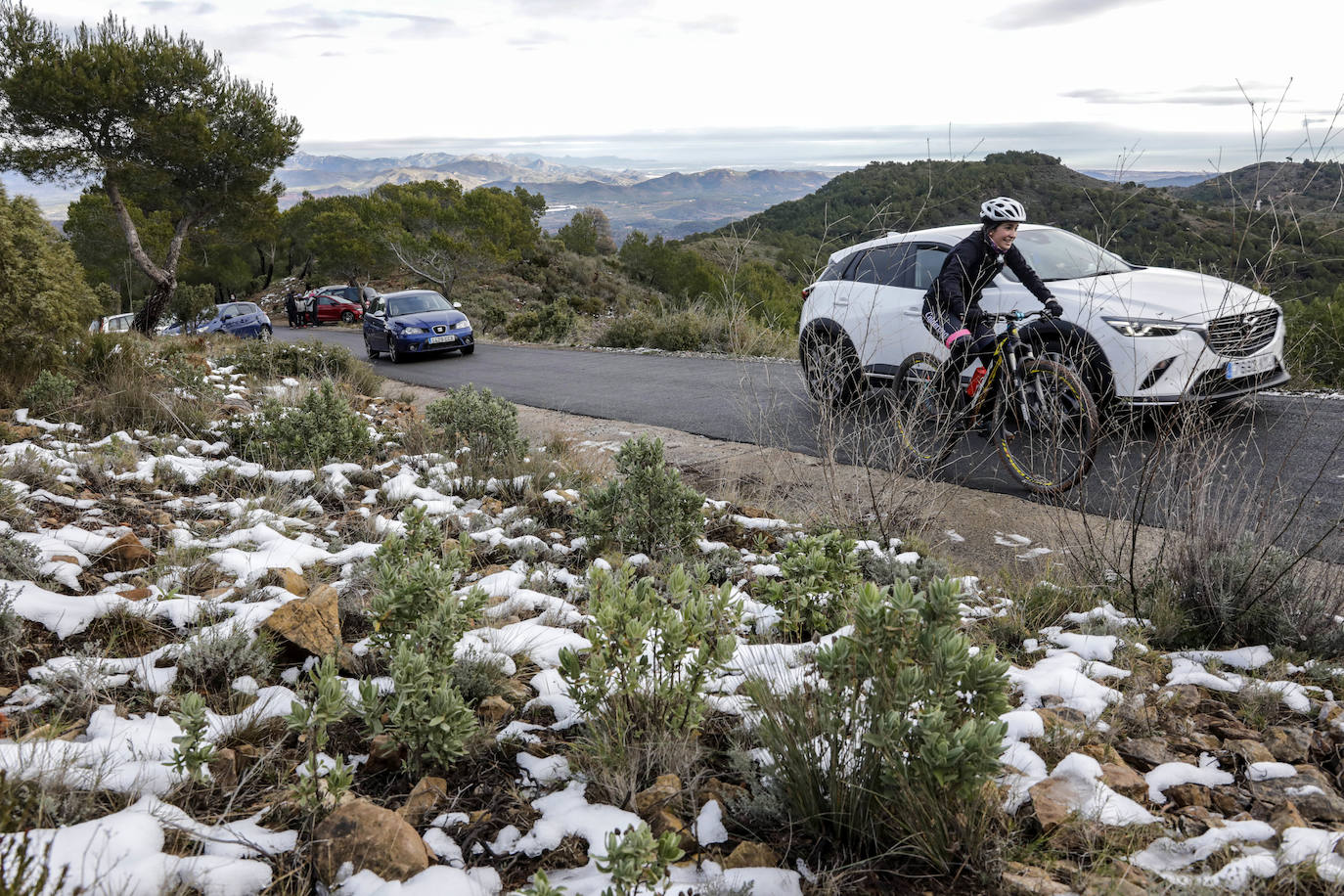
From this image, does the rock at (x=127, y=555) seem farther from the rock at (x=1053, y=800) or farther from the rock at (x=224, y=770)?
the rock at (x=1053, y=800)

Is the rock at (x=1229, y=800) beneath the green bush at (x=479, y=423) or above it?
beneath

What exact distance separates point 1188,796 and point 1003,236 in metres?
4.84

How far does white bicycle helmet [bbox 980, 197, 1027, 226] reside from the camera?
6301 mm

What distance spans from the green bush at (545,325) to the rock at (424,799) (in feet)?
66.6

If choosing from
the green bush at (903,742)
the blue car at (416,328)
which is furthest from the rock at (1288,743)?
the blue car at (416,328)

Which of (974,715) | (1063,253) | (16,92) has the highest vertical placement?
(16,92)

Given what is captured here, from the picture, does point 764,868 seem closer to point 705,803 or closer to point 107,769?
point 705,803

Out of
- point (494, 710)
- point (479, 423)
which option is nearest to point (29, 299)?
point (479, 423)

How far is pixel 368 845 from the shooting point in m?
2.06

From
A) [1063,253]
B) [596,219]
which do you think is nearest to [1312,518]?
[1063,253]

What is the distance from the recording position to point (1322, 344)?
9.80 meters

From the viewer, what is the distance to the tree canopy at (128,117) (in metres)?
21.4

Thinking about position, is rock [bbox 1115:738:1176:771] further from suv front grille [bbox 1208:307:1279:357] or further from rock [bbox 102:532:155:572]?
suv front grille [bbox 1208:307:1279:357]

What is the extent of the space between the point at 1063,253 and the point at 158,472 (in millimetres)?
7606
